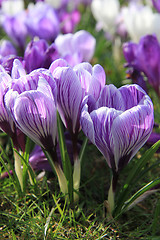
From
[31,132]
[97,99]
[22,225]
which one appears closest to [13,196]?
[22,225]

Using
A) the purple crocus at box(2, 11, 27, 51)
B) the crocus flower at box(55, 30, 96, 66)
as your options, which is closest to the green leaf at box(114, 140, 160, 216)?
the crocus flower at box(55, 30, 96, 66)

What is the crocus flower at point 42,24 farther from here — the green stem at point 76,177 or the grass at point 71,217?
the green stem at point 76,177

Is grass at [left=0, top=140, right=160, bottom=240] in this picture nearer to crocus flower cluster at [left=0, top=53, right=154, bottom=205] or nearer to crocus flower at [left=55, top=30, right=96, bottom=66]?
crocus flower cluster at [left=0, top=53, right=154, bottom=205]

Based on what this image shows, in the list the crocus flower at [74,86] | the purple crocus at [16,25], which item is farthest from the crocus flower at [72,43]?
the purple crocus at [16,25]

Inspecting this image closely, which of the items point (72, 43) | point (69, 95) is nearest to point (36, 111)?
point (69, 95)

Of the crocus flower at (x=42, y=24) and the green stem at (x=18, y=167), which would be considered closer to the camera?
the green stem at (x=18, y=167)

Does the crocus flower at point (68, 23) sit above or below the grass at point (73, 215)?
above
